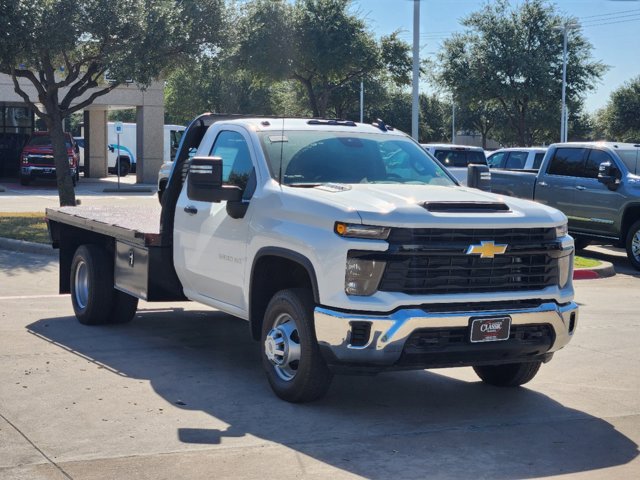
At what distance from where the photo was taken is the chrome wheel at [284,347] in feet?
23.0

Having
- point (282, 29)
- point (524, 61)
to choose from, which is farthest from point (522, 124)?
point (282, 29)

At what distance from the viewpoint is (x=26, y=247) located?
16.7 metres

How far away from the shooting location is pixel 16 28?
65.0ft

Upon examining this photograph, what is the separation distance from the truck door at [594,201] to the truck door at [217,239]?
34.8ft

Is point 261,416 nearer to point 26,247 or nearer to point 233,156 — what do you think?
point 233,156

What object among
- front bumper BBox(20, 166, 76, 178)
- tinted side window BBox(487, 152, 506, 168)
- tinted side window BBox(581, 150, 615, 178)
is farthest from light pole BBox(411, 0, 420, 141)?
front bumper BBox(20, 166, 76, 178)

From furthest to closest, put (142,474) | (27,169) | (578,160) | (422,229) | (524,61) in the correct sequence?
(524,61), (27,169), (578,160), (422,229), (142,474)

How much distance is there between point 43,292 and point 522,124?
3657 cm

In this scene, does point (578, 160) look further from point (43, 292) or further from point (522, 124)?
point (522, 124)

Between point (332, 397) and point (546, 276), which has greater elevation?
point (546, 276)

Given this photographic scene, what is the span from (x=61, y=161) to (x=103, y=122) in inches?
892

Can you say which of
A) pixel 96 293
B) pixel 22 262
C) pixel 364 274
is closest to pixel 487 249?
pixel 364 274

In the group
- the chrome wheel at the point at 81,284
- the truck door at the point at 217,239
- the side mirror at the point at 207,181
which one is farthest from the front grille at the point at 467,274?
the chrome wheel at the point at 81,284

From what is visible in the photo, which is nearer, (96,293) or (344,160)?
(344,160)
